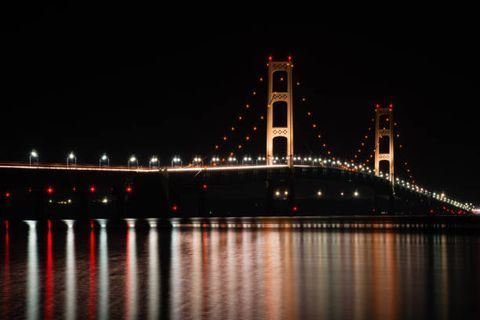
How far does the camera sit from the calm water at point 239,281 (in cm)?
1602

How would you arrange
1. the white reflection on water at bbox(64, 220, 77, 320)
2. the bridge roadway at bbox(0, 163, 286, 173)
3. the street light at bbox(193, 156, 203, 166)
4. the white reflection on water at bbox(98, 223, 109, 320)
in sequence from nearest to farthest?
the white reflection on water at bbox(64, 220, 77, 320)
the white reflection on water at bbox(98, 223, 109, 320)
the bridge roadway at bbox(0, 163, 286, 173)
the street light at bbox(193, 156, 203, 166)

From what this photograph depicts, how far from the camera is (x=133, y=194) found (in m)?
82.4

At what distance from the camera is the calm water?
52.5ft

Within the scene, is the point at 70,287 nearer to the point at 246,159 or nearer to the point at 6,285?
the point at 6,285

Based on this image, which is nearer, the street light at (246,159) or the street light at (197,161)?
the street light at (246,159)

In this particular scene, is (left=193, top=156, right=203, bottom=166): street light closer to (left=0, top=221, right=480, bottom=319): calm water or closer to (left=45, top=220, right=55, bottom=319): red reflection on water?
(left=0, top=221, right=480, bottom=319): calm water

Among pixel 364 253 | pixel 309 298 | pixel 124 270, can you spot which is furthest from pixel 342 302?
pixel 364 253

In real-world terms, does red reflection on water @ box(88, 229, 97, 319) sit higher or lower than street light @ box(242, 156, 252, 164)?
lower

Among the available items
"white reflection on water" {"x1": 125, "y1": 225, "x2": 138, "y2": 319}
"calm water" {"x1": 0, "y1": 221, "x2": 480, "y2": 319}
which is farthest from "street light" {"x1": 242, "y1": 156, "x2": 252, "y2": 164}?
"white reflection on water" {"x1": 125, "y1": 225, "x2": 138, "y2": 319}

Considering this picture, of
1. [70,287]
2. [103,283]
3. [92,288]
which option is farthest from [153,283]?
[70,287]

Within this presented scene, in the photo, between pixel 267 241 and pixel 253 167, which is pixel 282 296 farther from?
pixel 253 167

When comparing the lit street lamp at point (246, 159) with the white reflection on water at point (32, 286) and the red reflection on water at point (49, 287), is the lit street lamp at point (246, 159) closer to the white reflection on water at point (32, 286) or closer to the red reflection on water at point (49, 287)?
the white reflection on water at point (32, 286)

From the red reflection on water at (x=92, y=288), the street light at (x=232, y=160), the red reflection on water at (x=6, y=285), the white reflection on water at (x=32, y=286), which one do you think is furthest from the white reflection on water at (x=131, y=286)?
the street light at (x=232, y=160)

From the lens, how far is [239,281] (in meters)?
20.8
